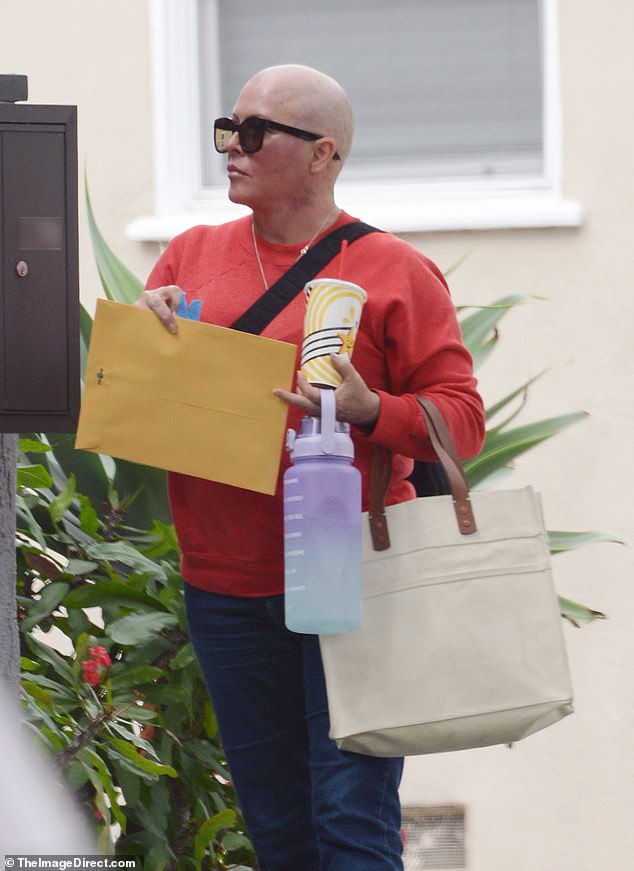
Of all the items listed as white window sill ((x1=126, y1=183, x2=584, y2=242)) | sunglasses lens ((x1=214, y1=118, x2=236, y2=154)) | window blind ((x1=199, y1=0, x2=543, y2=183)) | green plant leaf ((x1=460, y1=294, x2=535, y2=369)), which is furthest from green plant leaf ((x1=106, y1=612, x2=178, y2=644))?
window blind ((x1=199, y1=0, x2=543, y2=183))

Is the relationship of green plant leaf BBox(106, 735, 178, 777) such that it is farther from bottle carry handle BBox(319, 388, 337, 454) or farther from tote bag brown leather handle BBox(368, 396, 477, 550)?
bottle carry handle BBox(319, 388, 337, 454)

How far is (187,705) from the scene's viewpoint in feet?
9.29

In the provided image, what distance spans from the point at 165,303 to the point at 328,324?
26 centimetres

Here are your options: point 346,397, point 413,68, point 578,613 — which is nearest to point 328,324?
point 346,397

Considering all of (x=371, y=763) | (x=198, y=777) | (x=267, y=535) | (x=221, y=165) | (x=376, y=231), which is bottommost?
(x=198, y=777)

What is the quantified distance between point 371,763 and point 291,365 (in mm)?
598

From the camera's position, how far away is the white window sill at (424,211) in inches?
170

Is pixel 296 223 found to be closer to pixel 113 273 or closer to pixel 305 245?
pixel 305 245

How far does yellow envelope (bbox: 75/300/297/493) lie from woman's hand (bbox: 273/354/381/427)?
0.05 m

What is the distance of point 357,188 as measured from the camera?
4617 mm

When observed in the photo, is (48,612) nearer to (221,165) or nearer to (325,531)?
(325,531)

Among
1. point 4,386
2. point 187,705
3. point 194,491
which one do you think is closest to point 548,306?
point 187,705

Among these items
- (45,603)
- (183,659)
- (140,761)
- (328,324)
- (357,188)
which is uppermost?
(357,188)

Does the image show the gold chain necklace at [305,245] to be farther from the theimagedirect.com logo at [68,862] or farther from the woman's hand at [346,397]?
the theimagedirect.com logo at [68,862]
